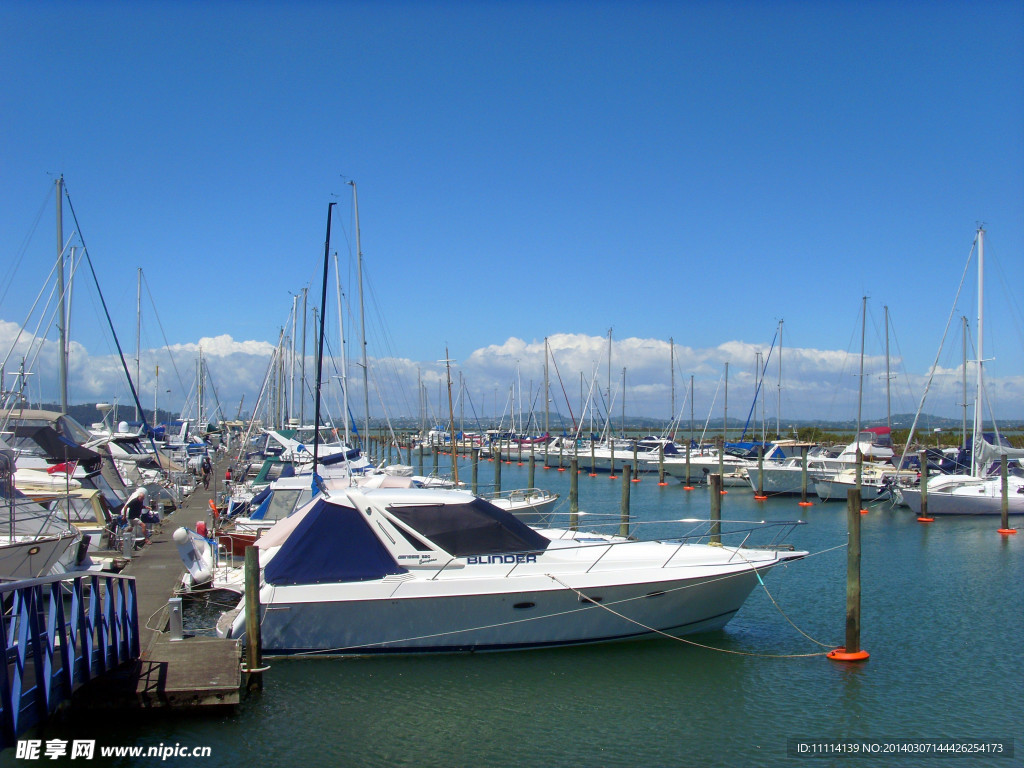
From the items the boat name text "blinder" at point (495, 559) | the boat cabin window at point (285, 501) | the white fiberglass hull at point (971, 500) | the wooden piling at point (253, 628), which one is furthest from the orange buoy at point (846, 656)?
the white fiberglass hull at point (971, 500)

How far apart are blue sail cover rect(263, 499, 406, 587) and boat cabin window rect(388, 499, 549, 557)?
735 mm

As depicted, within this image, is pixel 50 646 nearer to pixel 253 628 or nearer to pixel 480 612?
pixel 253 628

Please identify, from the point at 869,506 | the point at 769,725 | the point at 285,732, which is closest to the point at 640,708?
the point at 769,725

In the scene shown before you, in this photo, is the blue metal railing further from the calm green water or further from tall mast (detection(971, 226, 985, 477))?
tall mast (detection(971, 226, 985, 477))

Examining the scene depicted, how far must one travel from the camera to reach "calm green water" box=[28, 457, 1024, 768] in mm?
10242

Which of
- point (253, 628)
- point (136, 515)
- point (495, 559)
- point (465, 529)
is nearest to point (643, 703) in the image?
point (495, 559)

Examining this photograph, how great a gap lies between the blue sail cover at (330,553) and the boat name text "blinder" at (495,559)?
3.84ft

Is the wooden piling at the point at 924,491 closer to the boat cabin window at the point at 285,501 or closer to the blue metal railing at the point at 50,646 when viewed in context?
the boat cabin window at the point at 285,501

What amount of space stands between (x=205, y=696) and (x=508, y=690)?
441cm

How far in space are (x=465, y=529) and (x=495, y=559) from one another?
2.40 feet

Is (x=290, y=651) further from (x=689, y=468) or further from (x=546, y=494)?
(x=689, y=468)

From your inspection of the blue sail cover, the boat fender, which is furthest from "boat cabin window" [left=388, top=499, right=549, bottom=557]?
the boat fender

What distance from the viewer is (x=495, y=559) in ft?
43.9

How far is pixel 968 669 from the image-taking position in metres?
13.4
